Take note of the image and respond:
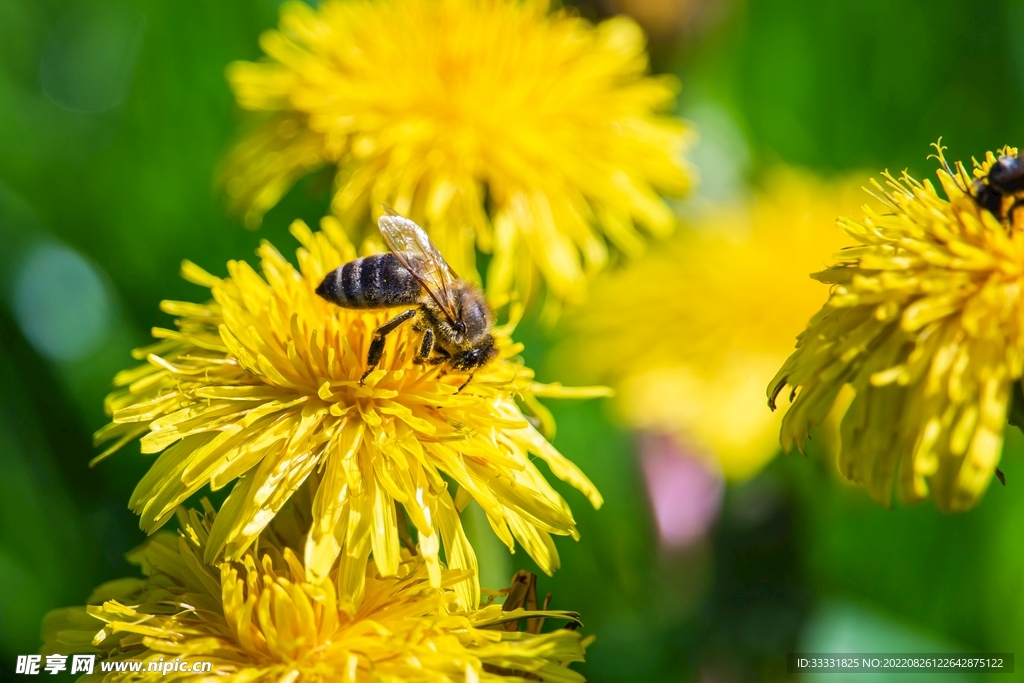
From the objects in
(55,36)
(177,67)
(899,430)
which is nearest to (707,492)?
(899,430)

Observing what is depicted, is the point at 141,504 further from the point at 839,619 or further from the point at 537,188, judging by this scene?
the point at 839,619

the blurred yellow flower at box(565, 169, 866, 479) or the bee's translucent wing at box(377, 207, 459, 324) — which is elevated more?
the bee's translucent wing at box(377, 207, 459, 324)

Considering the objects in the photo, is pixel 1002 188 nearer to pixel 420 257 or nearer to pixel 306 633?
pixel 420 257

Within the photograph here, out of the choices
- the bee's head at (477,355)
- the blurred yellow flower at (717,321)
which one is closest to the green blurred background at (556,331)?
the blurred yellow flower at (717,321)

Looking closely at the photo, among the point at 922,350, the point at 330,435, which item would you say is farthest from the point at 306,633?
the point at 922,350

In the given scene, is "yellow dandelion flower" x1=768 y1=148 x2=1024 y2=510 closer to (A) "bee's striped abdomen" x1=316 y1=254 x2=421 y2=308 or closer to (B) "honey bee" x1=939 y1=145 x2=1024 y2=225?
(B) "honey bee" x1=939 y1=145 x2=1024 y2=225

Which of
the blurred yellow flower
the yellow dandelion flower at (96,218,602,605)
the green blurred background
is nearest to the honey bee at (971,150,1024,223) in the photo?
the yellow dandelion flower at (96,218,602,605)
